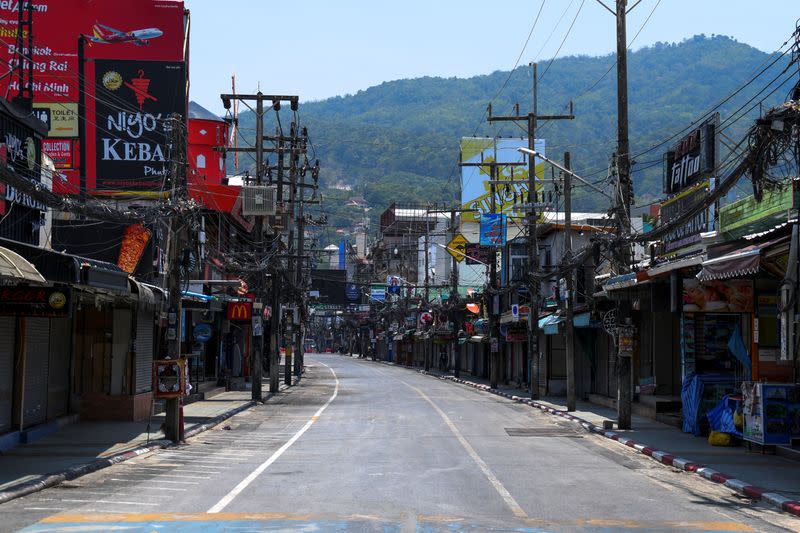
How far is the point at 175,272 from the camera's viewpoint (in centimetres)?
2453

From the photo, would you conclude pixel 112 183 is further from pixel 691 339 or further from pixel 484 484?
pixel 484 484

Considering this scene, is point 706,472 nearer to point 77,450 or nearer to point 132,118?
point 77,450

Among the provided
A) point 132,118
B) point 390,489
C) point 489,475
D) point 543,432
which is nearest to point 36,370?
point 390,489

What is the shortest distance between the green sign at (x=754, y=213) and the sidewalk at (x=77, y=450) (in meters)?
15.0

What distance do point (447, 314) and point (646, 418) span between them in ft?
165

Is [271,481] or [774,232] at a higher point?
[774,232]

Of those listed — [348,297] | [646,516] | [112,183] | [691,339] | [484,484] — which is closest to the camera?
[646,516]

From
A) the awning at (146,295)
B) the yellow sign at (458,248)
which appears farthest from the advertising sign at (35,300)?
the yellow sign at (458,248)

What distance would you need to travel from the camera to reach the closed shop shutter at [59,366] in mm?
25906

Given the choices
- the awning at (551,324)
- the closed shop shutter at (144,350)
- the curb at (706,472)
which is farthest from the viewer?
the awning at (551,324)

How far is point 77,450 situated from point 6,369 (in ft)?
9.29

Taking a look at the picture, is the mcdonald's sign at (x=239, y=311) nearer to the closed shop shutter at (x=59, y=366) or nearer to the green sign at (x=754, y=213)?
the closed shop shutter at (x=59, y=366)

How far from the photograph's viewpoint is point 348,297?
354 feet

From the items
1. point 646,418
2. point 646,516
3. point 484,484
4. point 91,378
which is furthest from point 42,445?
point 646,418
